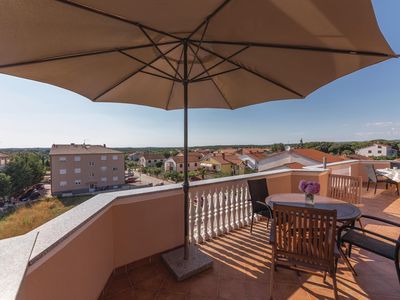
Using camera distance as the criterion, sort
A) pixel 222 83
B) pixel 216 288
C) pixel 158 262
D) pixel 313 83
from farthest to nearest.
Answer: pixel 222 83, pixel 158 262, pixel 313 83, pixel 216 288

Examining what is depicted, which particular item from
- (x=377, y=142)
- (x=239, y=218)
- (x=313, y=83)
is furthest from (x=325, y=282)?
(x=377, y=142)

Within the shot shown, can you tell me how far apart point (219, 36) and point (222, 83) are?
3.65 feet

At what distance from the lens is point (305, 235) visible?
5.82 feet

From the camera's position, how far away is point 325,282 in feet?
6.93

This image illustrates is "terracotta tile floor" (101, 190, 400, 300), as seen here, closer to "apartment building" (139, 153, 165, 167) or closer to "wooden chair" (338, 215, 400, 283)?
"wooden chair" (338, 215, 400, 283)

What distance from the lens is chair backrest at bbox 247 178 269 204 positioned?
3270mm

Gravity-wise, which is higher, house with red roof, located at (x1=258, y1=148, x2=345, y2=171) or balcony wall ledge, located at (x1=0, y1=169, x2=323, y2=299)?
balcony wall ledge, located at (x1=0, y1=169, x2=323, y2=299)

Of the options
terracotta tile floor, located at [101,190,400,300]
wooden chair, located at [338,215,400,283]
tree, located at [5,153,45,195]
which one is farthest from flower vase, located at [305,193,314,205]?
tree, located at [5,153,45,195]

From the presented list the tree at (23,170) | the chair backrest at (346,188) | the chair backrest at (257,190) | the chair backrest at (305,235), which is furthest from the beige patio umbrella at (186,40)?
the tree at (23,170)

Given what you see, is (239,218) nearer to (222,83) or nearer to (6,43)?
(222,83)

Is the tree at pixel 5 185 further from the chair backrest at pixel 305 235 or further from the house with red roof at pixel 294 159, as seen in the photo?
the house with red roof at pixel 294 159

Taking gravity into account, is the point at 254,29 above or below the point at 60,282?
above

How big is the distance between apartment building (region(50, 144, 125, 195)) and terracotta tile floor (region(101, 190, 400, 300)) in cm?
1846

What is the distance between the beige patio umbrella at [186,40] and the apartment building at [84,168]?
18237 mm
